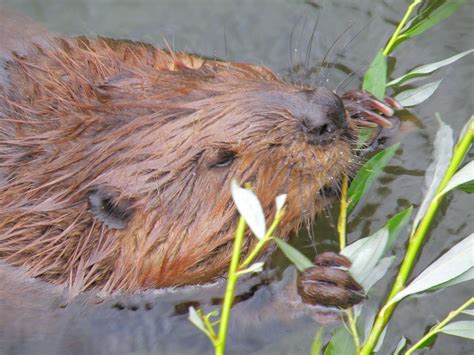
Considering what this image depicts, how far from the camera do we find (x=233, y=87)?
110 inches

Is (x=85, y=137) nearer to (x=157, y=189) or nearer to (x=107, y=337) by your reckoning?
(x=157, y=189)

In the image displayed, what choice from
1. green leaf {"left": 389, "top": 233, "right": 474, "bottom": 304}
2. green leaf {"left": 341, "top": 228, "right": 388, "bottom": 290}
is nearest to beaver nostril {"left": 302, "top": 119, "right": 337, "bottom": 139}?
green leaf {"left": 341, "top": 228, "right": 388, "bottom": 290}

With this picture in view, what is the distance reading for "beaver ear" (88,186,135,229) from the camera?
2.73 metres

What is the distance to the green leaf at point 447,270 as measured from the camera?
2557mm

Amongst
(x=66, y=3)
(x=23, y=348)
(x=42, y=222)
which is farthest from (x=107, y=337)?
(x=66, y=3)

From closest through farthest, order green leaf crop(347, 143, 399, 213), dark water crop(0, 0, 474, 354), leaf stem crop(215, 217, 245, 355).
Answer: leaf stem crop(215, 217, 245, 355), green leaf crop(347, 143, 399, 213), dark water crop(0, 0, 474, 354)

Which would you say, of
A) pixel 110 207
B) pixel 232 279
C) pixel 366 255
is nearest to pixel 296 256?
pixel 366 255

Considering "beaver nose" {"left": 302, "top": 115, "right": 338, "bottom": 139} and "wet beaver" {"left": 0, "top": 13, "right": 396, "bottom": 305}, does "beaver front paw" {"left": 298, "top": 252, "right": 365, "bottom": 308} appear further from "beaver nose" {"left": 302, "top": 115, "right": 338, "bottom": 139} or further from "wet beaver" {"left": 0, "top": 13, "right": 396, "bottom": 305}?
"beaver nose" {"left": 302, "top": 115, "right": 338, "bottom": 139}

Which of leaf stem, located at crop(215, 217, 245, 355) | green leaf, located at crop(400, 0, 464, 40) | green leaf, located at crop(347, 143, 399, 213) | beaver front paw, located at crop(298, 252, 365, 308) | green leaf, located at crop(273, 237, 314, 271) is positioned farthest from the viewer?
green leaf, located at crop(400, 0, 464, 40)

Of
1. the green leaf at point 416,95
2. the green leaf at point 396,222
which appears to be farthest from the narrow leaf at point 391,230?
the green leaf at point 416,95

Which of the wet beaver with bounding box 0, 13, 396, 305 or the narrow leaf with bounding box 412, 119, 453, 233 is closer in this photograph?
the wet beaver with bounding box 0, 13, 396, 305

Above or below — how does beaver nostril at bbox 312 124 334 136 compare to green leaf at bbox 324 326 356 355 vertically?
above

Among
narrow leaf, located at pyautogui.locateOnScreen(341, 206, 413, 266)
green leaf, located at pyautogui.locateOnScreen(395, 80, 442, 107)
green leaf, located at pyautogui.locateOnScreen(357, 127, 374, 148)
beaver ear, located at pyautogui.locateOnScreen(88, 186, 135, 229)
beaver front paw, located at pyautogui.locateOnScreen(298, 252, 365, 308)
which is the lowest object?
beaver front paw, located at pyautogui.locateOnScreen(298, 252, 365, 308)

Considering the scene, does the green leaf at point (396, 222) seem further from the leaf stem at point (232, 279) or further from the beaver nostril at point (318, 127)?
the leaf stem at point (232, 279)
